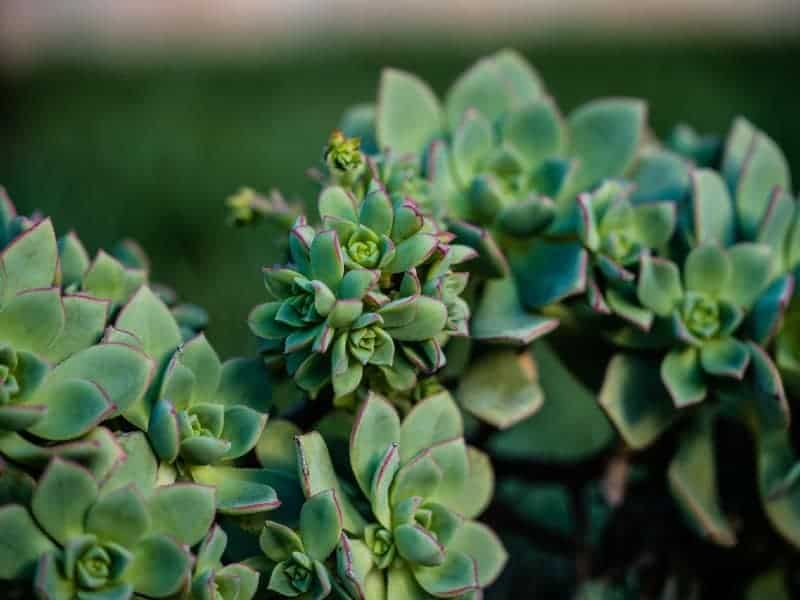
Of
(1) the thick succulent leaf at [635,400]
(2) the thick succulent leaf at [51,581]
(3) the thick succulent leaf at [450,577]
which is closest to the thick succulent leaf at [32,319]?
(2) the thick succulent leaf at [51,581]

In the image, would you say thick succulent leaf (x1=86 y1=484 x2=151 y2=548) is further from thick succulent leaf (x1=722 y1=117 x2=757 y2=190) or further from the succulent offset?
thick succulent leaf (x1=722 y1=117 x2=757 y2=190)

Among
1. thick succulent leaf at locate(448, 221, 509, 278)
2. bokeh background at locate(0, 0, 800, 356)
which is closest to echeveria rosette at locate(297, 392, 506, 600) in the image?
thick succulent leaf at locate(448, 221, 509, 278)

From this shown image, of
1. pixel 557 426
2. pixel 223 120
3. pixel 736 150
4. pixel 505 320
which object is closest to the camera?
pixel 505 320

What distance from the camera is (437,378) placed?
2.31 ft

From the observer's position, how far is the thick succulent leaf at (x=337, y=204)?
57cm

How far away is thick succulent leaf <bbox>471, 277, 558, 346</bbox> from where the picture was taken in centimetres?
64

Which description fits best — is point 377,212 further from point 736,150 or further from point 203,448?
point 736,150

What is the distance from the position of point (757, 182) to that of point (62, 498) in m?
0.49

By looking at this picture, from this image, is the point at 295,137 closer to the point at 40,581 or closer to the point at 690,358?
the point at 690,358

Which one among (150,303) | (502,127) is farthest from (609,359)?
(150,303)

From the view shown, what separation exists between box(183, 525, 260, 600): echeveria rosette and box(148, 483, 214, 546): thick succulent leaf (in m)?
0.01

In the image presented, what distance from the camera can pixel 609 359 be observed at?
0.73 meters

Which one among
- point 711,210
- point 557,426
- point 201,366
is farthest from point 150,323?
point 557,426

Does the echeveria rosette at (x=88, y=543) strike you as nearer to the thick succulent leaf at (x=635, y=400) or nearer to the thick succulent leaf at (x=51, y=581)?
the thick succulent leaf at (x=51, y=581)
